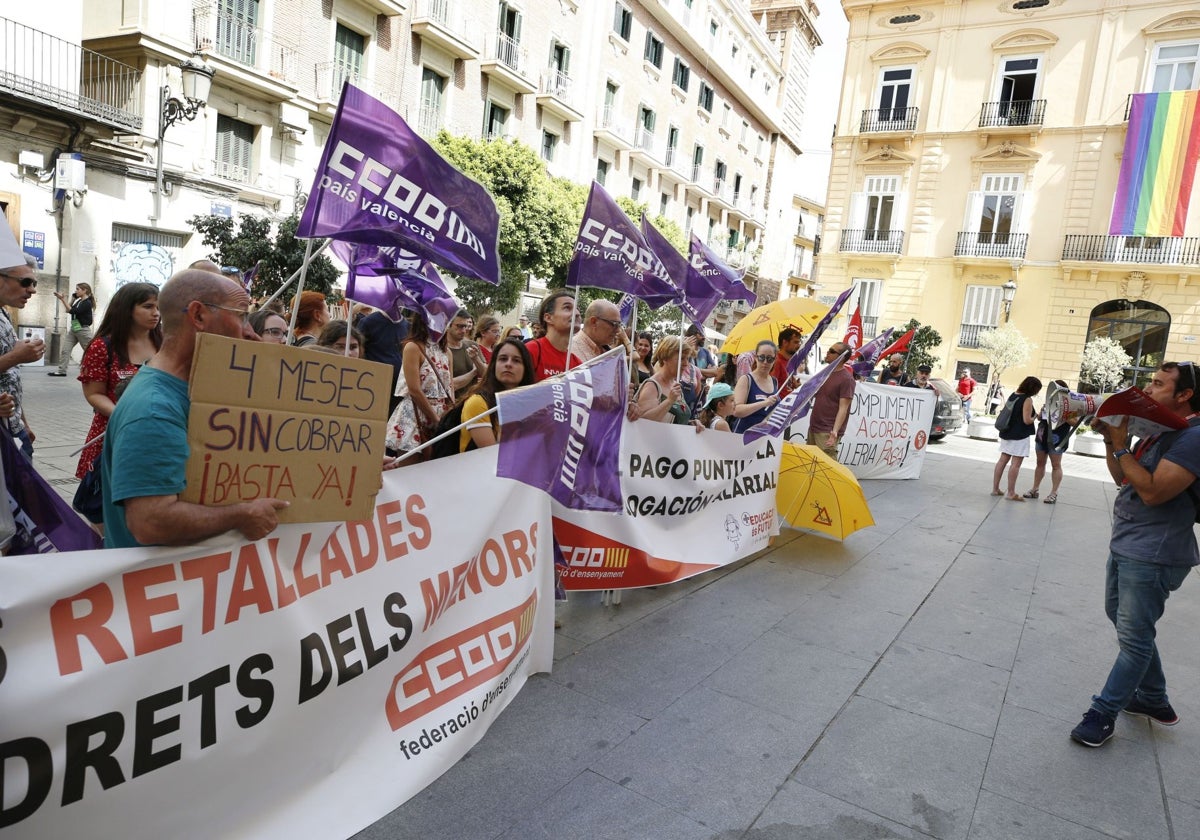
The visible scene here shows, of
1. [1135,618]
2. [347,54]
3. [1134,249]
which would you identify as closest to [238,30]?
[347,54]

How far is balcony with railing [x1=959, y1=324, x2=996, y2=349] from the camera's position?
29.4 meters

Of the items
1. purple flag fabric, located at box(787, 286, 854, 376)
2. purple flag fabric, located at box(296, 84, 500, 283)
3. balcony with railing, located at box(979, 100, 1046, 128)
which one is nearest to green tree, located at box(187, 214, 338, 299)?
purple flag fabric, located at box(787, 286, 854, 376)

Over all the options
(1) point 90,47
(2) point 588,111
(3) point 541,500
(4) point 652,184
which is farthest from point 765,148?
(3) point 541,500

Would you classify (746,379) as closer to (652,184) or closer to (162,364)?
(162,364)

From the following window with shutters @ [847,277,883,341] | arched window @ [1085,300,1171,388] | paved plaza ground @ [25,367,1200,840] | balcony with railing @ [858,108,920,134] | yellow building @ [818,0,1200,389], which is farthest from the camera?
window with shutters @ [847,277,883,341]

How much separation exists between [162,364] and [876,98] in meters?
34.0

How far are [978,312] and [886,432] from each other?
22.4m

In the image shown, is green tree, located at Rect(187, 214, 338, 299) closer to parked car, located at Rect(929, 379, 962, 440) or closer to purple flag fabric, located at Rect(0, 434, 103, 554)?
purple flag fabric, located at Rect(0, 434, 103, 554)

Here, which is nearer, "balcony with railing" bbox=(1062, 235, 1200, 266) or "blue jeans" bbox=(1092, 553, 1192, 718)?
"blue jeans" bbox=(1092, 553, 1192, 718)

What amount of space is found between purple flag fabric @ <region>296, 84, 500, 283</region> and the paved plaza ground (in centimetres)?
206

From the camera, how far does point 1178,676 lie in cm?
443

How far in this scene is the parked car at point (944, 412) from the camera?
53.7 feet

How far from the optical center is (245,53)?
59.3 feet

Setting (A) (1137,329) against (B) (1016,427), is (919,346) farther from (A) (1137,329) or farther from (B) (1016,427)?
(B) (1016,427)
